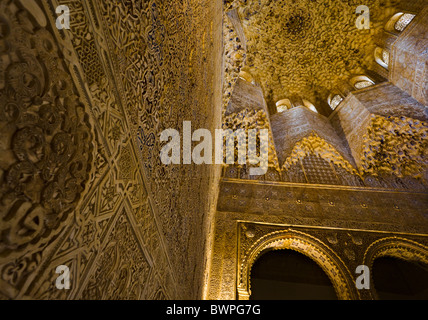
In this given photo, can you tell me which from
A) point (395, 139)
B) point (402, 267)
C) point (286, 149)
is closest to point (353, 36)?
point (395, 139)

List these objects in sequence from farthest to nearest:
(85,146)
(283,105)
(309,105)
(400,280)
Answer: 1. (283,105)
2. (309,105)
3. (400,280)
4. (85,146)

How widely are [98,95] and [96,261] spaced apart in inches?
16.8

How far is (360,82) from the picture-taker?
209 inches

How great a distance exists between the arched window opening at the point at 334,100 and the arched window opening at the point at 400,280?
12.4 ft

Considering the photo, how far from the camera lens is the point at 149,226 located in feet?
2.61

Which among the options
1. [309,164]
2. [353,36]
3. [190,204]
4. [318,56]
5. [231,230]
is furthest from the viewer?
[318,56]

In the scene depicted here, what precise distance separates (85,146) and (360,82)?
6797mm

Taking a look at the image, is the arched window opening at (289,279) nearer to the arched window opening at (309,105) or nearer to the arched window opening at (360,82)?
the arched window opening at (309,105)

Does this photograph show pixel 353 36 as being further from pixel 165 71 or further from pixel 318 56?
pixel 165 71

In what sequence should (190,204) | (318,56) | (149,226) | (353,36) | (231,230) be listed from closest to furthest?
(149,226)
(190,204)
(231,230)
(353,36)
(318,56)

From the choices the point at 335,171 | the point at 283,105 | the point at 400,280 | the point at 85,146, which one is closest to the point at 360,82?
the point at 283,105

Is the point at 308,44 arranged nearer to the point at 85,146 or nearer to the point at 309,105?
the point at 309,105

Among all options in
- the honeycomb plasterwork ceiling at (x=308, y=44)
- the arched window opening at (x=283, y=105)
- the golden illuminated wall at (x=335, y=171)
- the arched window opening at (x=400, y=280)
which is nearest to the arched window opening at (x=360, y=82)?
the golden illuminated wall at (x=335, y=171)

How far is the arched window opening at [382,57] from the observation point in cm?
481
